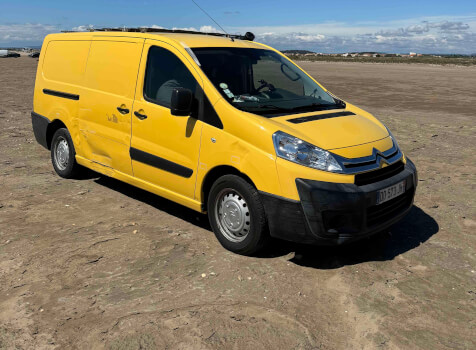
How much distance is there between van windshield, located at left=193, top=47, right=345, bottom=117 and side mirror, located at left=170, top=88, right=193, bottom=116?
0.29 m

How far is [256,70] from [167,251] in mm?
2200

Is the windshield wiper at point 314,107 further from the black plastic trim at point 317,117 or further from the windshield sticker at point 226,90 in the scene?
the windshield sticker at point 226,90

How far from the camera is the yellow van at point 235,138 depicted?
3.62m

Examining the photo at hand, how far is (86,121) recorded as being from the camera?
213 inches

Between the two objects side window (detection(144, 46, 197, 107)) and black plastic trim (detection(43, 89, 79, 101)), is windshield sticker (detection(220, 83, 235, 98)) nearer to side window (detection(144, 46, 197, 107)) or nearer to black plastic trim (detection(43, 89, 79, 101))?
side window (detection(144, 46, 197, 107))

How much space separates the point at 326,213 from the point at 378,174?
665mm

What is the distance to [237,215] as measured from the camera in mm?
4035

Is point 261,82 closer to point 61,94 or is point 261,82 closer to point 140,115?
point 140,115

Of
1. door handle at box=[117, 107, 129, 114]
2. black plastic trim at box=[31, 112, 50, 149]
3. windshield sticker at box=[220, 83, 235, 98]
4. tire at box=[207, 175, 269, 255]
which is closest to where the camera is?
tire at box=[207, 175, 269, 255]

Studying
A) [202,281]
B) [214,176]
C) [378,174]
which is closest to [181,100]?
[214,176]

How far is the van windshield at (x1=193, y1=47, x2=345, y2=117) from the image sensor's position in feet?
13.7

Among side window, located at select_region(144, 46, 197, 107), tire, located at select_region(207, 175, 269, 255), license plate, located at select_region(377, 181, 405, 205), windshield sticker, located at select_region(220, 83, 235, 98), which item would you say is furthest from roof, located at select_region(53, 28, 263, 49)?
license plate, located at select_region(377, 181, 405, 205)

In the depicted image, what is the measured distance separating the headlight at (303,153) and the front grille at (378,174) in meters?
0.22

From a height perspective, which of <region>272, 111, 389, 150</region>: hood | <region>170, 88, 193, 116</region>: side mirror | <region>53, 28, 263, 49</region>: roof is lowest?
<region>272, 111, 389, 150</region>: hood
